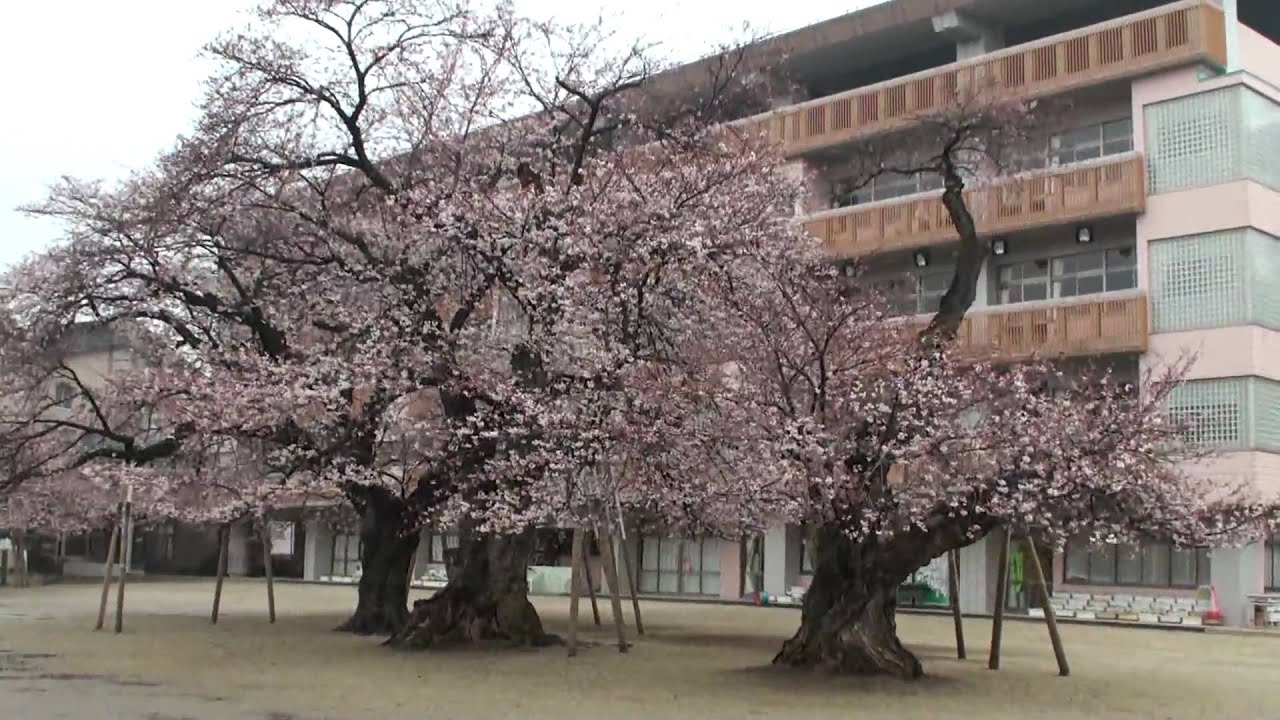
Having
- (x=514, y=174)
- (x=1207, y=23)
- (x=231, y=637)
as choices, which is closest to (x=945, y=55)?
(x=1207, y=23)

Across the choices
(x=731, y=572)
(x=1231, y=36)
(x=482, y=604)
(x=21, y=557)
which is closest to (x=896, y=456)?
(x=482, y=604)

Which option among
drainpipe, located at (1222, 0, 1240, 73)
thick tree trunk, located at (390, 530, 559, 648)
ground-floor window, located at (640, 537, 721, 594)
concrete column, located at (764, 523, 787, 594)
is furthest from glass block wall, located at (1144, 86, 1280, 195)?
thick tree trunk, located at (390, 530, 559, 648)

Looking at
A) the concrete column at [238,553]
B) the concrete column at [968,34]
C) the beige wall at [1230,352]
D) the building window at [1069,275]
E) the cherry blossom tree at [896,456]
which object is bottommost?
the concrete column at [238,553]

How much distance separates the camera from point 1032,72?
35562 mm

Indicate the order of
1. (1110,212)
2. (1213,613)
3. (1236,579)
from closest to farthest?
(1213,613), (1236,579), (1110,212)

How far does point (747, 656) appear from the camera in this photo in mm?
20984

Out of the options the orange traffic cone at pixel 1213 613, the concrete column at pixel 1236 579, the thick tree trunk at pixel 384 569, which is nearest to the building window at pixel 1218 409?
the concrete column at pixel 1236 579

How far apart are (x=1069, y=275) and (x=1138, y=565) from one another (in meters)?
8.06

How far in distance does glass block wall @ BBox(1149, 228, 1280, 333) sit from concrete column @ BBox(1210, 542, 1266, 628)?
5.61 meters

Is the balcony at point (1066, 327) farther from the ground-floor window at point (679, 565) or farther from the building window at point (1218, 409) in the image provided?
the ground-floor window at point (679, 565)

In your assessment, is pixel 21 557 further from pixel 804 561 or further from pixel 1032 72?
pixel 1032 72

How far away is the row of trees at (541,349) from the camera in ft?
53.9

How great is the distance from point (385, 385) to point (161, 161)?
5.44 meters

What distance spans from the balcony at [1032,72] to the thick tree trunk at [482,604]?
12.4 m
